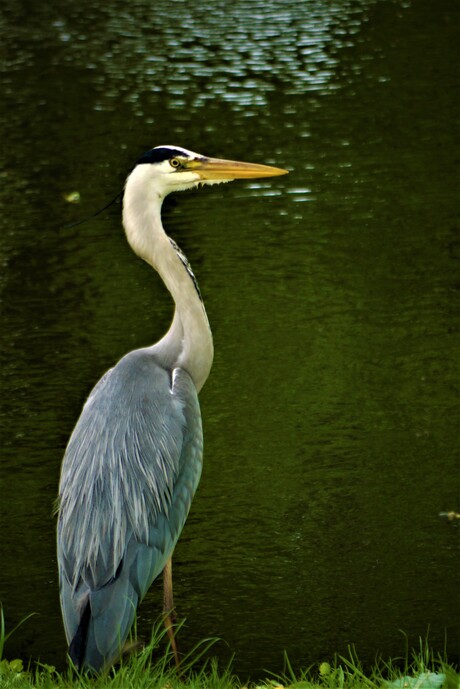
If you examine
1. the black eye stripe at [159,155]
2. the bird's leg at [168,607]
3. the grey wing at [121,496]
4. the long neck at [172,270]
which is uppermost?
the black eye stripe at [159,155]

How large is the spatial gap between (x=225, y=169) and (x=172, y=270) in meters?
0.45

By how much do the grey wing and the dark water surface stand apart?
0.75 m

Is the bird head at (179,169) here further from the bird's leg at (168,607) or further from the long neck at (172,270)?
the bird's leg at (168,607)

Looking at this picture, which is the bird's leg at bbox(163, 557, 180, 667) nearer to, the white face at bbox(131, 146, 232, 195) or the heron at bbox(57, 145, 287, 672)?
the heron at bbox(57, 145, 287, 672)

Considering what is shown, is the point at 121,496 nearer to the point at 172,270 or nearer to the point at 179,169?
the point at 172,270

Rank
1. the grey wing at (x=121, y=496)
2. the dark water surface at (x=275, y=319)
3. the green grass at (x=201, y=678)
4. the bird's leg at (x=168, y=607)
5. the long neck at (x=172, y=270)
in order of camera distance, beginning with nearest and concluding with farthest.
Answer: the green grass at (x=201, y=678) → the grey wing at (x=121, y=496) → the bird's leg at (x=168, y=607) → the long neck at (x=172, y=270) → the dark water surface at (x=275, y=319)

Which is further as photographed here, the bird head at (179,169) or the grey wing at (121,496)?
the bird head at (179,169)

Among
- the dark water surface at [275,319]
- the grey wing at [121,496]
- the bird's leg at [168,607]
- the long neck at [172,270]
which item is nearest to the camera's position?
the grey wing at [121,496]

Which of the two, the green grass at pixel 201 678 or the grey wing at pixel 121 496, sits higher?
the grey wing at pixel 121 496

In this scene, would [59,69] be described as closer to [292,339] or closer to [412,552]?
[292,339]

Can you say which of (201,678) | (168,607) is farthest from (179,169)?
(201,678)

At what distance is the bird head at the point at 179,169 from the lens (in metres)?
4.50

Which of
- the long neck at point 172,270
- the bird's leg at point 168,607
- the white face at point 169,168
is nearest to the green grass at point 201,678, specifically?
the bird's leg at point 168,607

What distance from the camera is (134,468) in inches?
155
